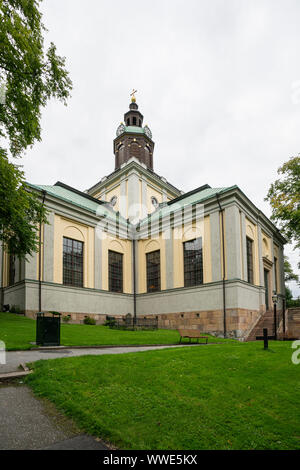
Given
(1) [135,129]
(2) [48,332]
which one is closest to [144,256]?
(2) [48,332]

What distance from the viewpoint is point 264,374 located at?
6609mm

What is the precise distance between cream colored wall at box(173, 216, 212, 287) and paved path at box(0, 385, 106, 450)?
771 inches

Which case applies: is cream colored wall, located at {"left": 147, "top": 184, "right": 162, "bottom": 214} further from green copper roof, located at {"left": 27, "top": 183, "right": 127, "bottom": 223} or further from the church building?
green copper roof, located at {"left": 27, "top": 183, "right": 127, "bottom": 223}

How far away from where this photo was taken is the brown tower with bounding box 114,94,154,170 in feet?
126

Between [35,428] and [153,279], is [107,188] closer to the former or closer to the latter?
[153,279]

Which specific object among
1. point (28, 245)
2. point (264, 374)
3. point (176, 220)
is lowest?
point (264, 374)

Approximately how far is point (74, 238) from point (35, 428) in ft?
70.1

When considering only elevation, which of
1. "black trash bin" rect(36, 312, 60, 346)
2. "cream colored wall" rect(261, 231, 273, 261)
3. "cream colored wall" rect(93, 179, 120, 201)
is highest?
"cream colored wall" rect(93, 179, 120, 201)

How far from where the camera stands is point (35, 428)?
13.7ft

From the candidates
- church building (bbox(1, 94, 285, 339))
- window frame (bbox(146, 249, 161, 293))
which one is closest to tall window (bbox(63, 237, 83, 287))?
church building (bbox(1, 94, 285, 339))

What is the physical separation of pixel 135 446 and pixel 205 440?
88 centimetres

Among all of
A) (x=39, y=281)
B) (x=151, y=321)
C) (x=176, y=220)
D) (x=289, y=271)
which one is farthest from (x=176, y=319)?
(x=289, y=271)

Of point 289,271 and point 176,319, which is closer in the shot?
point 176,319

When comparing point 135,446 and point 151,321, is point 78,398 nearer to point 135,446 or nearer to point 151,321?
point 135,446
